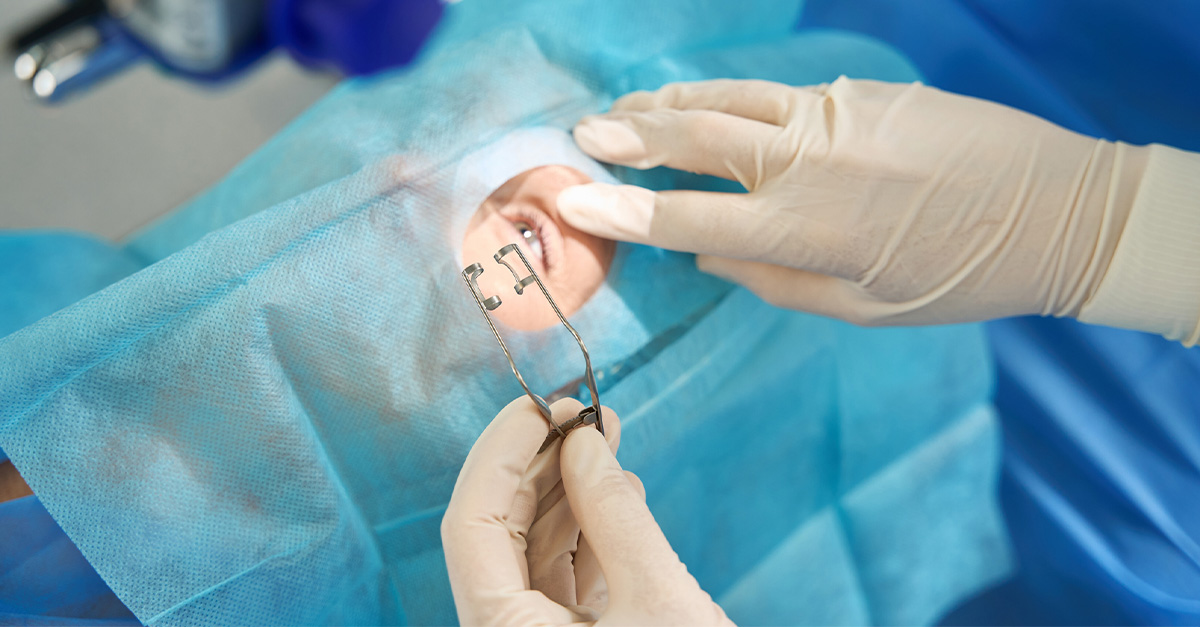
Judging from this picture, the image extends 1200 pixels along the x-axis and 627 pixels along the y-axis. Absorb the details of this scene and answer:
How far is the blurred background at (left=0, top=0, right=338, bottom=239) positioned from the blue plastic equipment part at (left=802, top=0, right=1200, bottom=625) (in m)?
1.95

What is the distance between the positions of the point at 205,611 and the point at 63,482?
242 millimetres

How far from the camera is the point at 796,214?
1.12m

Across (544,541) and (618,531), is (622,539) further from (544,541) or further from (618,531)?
(544,541)

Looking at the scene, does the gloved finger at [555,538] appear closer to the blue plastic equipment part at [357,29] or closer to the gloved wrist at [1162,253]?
the gloved wrist at [1162,253]

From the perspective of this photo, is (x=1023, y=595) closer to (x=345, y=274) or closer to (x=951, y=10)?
(x=951, y=10)

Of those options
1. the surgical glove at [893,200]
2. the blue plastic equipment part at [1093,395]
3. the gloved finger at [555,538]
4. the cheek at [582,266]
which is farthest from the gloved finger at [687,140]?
the blue plastic equipment part at [1093,395]

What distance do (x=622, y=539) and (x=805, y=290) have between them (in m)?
0.56

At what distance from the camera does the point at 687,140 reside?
1.13 metres

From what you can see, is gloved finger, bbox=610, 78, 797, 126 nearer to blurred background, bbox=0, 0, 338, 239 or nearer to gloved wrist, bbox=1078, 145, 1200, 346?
gloved wrist, bbox=1078, 145, 1200, 346

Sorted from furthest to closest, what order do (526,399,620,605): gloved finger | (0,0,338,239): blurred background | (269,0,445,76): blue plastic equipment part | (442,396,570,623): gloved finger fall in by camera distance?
(0,0,338,239): blurred background
(269,0,445,76): blue plastic equipment part
(526,399,620,605): gloved finger
(442,396,570,623): gloved finger

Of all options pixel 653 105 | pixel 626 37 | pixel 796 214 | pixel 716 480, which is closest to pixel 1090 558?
pixel 716 480

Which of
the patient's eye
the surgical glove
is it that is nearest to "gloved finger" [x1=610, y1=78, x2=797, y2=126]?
the surgical glove

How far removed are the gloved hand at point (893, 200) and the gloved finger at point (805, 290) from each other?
5cm

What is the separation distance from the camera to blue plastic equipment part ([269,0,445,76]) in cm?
190
